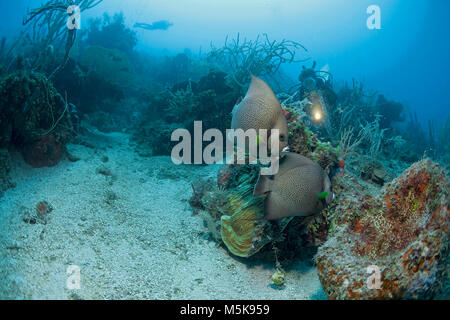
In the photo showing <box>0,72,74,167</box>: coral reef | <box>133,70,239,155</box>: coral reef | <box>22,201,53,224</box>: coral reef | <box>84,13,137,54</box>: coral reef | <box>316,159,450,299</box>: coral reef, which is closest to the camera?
<box>316,159,450,299</box>: coral reef

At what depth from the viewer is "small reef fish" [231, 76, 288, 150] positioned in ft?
6.42

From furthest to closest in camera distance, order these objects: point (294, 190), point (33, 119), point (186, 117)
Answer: point (186, 117) < point (33, 119) < point (294, 190)

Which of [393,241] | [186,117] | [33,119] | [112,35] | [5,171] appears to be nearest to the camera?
[393,241]

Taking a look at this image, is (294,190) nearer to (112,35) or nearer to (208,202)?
(208,202)

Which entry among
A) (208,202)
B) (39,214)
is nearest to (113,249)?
(39,214)

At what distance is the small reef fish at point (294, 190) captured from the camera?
1.90 meters

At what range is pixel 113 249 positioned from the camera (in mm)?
2912

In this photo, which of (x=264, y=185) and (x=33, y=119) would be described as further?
(x=33, y=119)

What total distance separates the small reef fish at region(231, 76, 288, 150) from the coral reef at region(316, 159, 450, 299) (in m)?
1.00

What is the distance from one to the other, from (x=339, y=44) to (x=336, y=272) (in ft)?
316

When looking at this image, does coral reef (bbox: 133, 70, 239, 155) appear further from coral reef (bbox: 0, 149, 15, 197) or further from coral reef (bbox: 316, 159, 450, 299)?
coral reef (bbox: 316, 159, 450, 299)

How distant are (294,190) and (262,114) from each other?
Answer: 674 millimetres

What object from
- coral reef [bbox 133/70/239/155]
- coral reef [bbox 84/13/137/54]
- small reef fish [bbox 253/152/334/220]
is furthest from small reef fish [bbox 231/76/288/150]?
coral reef [bbox 84/13/137/54]

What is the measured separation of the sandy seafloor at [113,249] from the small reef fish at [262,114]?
1.77m
